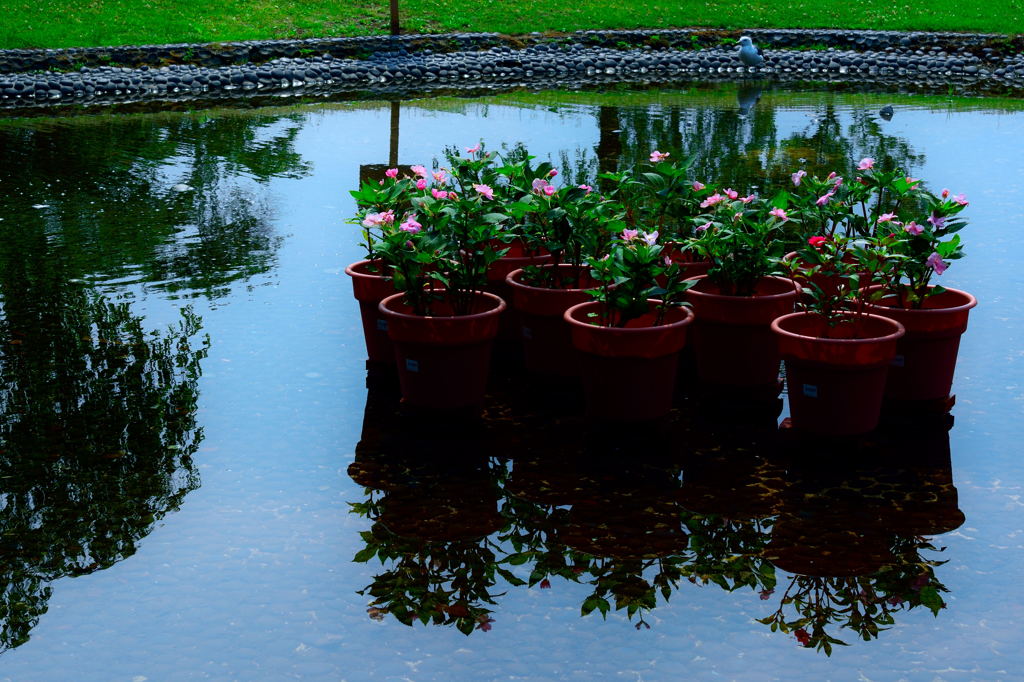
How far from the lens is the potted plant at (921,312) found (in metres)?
5.75

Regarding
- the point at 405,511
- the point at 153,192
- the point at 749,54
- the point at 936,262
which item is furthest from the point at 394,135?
the point at 405,511

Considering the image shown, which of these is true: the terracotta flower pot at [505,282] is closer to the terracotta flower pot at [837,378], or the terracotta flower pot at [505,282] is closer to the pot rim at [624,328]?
the pot rim at [624,328]

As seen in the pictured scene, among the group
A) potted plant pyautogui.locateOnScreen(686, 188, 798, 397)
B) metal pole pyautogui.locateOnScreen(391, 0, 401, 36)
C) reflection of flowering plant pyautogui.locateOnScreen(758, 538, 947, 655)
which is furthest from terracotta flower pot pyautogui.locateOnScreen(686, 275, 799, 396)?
metal pole pyautogui.locateOnScreen(391, 0, 401, 36)

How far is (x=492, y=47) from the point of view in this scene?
25.7 m

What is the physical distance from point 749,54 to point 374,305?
1880 centimetres

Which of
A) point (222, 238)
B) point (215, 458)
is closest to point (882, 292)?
point (215, 458)

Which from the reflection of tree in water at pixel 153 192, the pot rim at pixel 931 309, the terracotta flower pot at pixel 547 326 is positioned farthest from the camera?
the reflection of tree in water at pixel 153 192

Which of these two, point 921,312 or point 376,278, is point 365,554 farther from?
point 921,312

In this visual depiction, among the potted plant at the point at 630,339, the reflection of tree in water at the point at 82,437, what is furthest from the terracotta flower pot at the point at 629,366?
the reflection of tree in water at the point at 82,437

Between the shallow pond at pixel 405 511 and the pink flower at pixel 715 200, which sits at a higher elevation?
the pink flower at pixel 715 200

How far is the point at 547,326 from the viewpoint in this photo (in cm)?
639

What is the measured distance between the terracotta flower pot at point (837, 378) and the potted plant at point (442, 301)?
151 centimetres

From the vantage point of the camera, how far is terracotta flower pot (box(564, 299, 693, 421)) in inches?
219

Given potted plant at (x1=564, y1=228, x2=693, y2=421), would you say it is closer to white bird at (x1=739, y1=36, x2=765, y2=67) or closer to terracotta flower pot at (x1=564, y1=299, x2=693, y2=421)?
terracotta flower pot at (x1=564, y1=299, x2=693, y2=421)
